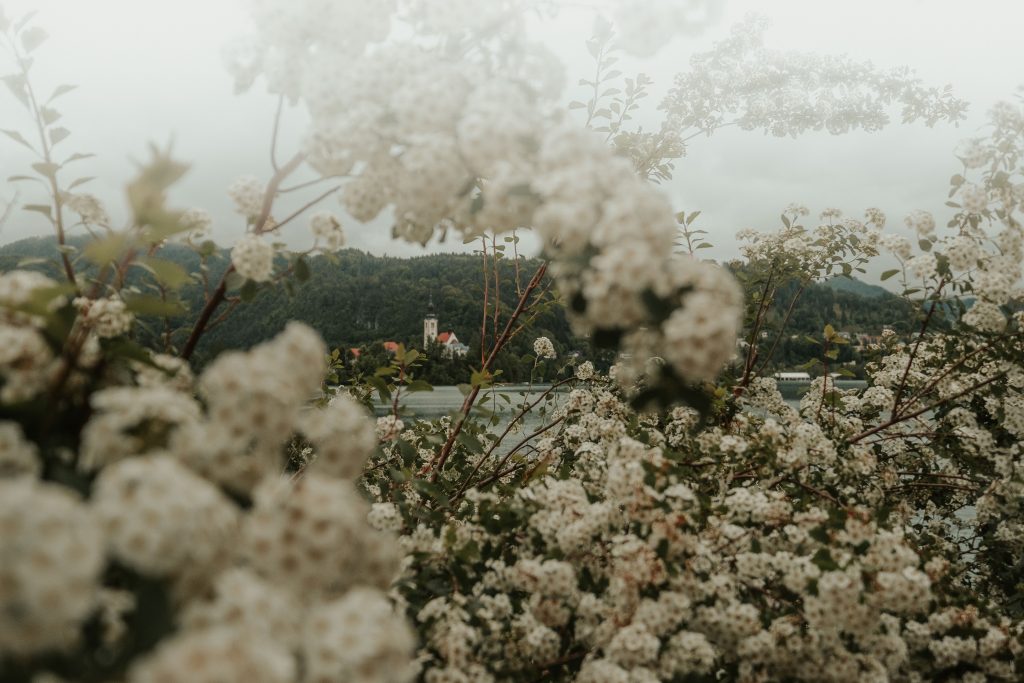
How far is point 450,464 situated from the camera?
217 inches

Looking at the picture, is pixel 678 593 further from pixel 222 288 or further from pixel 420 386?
pixel 222 288

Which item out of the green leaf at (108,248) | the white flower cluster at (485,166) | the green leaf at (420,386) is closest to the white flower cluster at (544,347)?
the green leaf at (420,386)

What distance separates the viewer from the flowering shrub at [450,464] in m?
1.20

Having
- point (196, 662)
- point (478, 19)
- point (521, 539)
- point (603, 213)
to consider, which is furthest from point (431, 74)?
point (521, 539)

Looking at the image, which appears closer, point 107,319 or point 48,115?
point 107,319

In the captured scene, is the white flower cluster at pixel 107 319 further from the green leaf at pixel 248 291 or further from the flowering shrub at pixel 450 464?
the green leaf at pixel 248 291

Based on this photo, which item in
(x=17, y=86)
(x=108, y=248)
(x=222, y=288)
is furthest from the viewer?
(x=17, y=86)

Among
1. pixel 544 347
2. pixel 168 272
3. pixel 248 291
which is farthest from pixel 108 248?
pixel 544 347

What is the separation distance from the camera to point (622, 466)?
327cm

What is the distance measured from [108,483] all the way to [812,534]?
3.03 meters

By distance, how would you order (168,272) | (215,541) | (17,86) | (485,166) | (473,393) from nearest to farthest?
(215,541) < (168,272) < (485,166) < (17,86) < (473,393)

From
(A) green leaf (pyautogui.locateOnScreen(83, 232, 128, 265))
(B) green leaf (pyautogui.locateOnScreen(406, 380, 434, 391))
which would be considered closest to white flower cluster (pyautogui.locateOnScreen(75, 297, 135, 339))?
(A) green leaf (pyautogui.locateOnScreen(83, 232, 128, 265))

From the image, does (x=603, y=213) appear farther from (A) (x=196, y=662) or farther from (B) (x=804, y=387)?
(B) (x=804, y=387)

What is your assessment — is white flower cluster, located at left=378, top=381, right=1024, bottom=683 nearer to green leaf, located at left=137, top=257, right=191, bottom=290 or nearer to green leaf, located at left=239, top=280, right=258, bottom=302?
green leaf, located at left=239, top=280, right=258, bottom=302
